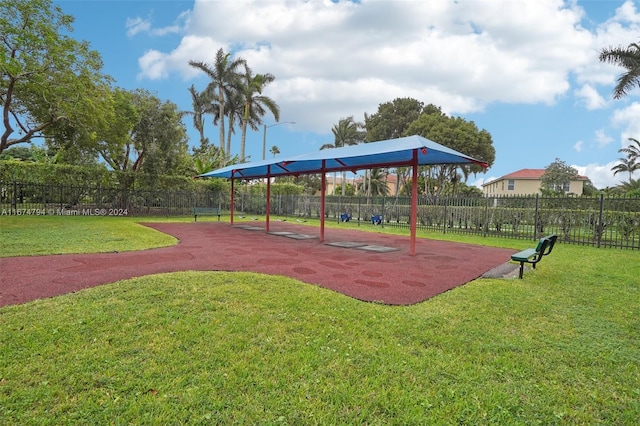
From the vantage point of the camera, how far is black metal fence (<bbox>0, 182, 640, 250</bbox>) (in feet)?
41.8

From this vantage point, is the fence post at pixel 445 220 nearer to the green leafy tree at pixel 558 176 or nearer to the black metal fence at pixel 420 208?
the black metal fence at pixel 420 208

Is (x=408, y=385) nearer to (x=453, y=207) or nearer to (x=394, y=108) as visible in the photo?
(x=453, y=207)

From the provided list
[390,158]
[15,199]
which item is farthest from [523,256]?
[15,199]

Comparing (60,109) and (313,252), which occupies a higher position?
(60,109)

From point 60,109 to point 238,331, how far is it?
51.3ft

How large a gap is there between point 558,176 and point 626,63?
105 feet

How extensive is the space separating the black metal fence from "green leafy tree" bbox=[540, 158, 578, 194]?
118 ft

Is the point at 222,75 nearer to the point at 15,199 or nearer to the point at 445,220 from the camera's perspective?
the point at 15,199

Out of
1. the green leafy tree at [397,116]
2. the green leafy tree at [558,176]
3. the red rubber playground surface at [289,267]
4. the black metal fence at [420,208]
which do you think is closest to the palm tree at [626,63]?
the black metal fence at [420,208]

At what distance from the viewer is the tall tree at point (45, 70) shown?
12.6 meters

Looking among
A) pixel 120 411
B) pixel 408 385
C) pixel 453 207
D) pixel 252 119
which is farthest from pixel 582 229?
pixel 252 119

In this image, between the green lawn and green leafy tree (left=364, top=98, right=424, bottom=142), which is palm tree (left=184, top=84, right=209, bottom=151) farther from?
the green lawn

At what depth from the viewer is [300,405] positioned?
2572 mm

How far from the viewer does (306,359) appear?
321 centimetres
